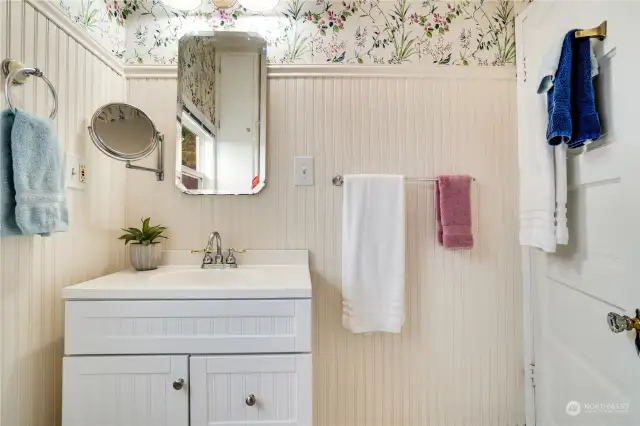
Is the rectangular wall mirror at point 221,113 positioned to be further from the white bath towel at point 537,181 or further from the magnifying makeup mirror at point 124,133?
the white bath towel at point 537,181

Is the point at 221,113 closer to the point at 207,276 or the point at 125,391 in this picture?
the point at 207,276

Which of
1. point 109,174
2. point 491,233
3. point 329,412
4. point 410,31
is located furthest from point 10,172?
point 491,233

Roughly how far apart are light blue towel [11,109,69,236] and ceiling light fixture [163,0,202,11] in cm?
81

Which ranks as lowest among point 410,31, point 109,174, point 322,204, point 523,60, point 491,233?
point 491,233

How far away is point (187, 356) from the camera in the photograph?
973 mm

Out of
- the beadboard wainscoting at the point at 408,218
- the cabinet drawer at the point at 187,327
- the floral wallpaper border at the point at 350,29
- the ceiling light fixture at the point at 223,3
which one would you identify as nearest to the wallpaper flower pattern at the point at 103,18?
the floral wallpaper border at the point at 350,29

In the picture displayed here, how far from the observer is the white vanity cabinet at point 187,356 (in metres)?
0.96

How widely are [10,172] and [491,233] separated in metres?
1.77

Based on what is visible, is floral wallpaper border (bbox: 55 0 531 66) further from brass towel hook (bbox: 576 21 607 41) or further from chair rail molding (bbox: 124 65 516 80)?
brass towel hook (bbox: 576 21 607 41)

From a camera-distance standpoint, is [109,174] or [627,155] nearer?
[627,155]

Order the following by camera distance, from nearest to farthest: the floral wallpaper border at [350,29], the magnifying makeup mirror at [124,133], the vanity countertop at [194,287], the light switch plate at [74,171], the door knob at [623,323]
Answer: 1. the door knob at [623,323]
2. the vanity countertop at [194,287]
3. the light switch plate at [74,171]
4. the magnifying makeup mirror at [124,133]
5. the floral wallpaper border at [350,29]

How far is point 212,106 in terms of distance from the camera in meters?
1.42

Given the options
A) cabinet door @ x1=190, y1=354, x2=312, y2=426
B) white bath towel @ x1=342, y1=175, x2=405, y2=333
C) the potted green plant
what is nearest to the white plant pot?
the potted green plant

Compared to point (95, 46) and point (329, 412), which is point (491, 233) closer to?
point (329, 412)
